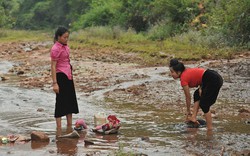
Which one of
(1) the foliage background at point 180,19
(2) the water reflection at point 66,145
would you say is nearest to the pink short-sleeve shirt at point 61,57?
(2) the water reflection at point 66,145

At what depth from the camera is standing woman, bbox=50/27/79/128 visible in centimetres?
757

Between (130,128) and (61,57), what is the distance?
5.35 feet

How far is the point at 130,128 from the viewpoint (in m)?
8.09

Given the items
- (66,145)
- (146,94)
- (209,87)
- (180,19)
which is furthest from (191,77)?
(180,19)

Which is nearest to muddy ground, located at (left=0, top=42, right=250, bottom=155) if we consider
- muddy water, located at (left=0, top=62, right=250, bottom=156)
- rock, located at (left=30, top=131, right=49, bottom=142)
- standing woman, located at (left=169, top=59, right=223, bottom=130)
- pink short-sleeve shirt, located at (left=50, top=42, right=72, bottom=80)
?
muddy water, located at (left=0, top=62, right=250, bottom=156)

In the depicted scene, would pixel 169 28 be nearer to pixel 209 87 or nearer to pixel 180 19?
pixel 180 19

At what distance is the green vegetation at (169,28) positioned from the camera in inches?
824

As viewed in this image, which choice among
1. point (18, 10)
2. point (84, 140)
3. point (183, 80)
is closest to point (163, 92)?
point (183, 80)

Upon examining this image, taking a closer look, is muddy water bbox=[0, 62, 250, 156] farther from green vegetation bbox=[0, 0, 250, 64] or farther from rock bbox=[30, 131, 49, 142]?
green vegetation bbox=[0, 0, 250, 64]

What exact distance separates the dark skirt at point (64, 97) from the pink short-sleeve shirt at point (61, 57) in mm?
80

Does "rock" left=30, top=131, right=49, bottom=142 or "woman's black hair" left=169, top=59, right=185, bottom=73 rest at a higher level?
"woman's black hair" left=169, top=59, right=185, bottom=73

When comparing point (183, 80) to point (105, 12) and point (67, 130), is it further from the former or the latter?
point (105, 12)

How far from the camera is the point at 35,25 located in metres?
71.2

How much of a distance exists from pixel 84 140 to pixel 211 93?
7.09 feet
